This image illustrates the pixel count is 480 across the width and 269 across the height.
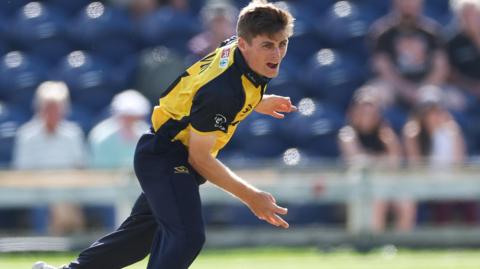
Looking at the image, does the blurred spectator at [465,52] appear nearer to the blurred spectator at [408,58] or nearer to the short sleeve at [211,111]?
the blurred spectator at [408,58]

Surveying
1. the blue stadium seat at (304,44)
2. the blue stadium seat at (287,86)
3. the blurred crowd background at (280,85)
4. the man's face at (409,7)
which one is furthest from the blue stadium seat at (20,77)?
the man's face at (409,7)

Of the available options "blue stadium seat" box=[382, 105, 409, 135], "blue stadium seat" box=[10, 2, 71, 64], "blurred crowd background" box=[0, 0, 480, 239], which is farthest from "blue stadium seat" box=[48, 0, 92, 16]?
"blue stadium seat" box=[382, 105, 409, 135]

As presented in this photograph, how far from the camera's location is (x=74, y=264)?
6.30 metres

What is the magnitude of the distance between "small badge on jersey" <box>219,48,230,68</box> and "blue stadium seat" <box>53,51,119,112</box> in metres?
6.60

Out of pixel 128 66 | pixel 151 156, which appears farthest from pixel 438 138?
pixel 151 156

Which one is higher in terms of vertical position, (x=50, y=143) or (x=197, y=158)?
(x=197, y=158)

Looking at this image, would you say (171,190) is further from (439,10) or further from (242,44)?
(439,10)

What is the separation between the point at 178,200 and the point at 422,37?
661cm

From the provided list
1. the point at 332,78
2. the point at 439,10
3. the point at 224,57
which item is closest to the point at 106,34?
the point at 332,78

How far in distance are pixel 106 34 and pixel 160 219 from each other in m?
7.13

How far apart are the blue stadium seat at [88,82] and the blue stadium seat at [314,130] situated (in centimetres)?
202

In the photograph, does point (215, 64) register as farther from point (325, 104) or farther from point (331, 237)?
point (325, 104)

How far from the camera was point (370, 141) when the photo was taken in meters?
11.2

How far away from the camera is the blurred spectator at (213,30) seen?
11.8 m
